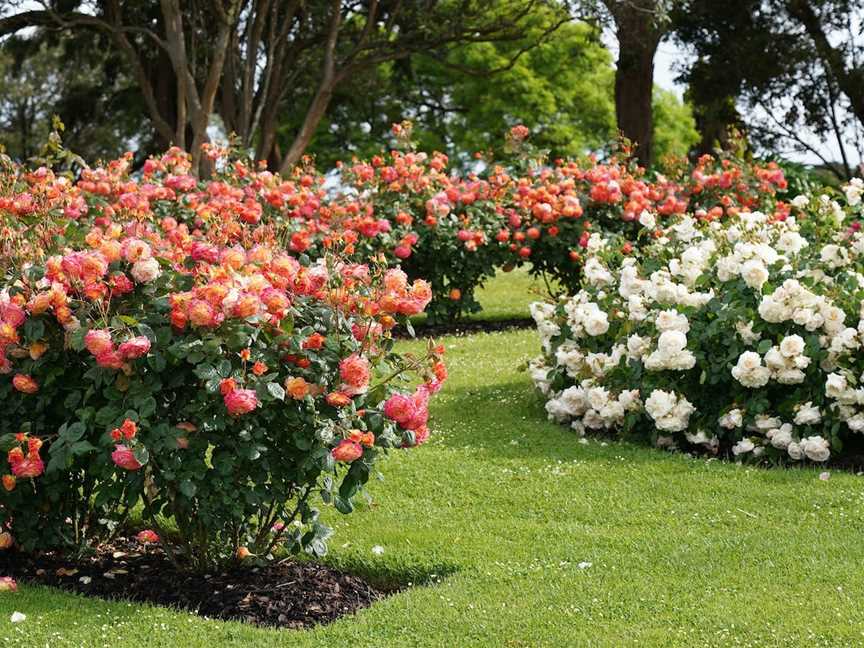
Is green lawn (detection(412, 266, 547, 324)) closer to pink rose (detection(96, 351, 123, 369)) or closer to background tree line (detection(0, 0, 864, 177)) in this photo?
background tree line (detection(0, 0, 864, 177))

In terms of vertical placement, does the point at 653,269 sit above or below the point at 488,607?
above

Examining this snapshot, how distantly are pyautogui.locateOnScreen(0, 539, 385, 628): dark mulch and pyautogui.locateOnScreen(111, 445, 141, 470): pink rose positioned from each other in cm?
57

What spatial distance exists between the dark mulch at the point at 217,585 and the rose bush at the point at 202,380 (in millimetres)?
113

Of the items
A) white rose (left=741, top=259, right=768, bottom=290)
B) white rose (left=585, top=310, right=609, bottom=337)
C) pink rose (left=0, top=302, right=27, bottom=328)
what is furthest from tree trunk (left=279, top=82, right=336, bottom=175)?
pink rose (left=0, top=302, right=27, bottom=328)

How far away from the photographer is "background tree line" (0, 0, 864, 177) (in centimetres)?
1612

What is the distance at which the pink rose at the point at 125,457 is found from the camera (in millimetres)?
3926

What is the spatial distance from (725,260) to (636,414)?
0.91m

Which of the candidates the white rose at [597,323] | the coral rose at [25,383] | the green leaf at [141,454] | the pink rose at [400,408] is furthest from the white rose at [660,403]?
the coral rose at [25,383]

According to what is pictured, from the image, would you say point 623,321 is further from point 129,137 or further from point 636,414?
point 129,137

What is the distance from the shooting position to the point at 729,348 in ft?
20.0

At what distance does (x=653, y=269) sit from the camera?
6.89 meters

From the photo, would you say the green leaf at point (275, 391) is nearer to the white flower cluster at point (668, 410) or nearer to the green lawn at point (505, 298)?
the white flower cluster at point (668, 410)

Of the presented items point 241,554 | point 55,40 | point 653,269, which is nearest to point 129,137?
point 55,40

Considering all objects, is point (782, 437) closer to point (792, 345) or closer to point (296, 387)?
point (792, 345)
